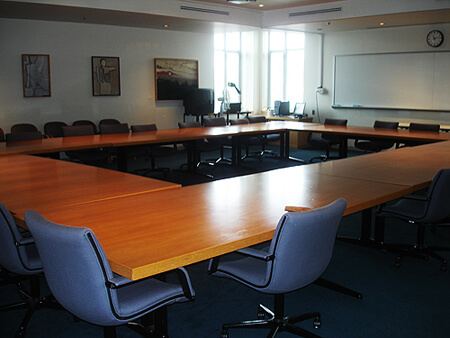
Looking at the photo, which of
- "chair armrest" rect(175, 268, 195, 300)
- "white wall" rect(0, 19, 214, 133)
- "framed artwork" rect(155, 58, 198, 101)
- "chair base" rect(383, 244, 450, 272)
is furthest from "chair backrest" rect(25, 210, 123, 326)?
"framed artwork" rect(155, 58, 198, 101)

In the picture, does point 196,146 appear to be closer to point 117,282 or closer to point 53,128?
point 53,128

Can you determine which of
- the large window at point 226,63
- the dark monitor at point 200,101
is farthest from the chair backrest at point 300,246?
the large window at point 226,63

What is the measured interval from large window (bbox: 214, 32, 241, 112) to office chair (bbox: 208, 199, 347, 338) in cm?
925

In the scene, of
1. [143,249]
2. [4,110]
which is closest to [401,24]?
[4,110]

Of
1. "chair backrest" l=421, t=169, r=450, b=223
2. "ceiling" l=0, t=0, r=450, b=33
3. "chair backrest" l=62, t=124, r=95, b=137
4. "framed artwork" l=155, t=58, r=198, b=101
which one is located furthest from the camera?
"framed artwork" l=155, t=58, r=198, b=101

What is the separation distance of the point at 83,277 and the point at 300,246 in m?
0.96

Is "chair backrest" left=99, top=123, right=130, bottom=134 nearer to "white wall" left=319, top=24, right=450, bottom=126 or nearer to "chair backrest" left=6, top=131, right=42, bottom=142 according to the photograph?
"chair backrest" left=6, top=131, right=42, bottom=142

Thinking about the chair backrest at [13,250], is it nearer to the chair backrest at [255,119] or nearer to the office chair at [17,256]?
the office chair at [17,256]

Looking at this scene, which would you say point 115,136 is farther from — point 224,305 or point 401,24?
point 401,24

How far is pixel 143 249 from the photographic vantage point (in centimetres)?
200

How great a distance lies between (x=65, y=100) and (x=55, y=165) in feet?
16.4

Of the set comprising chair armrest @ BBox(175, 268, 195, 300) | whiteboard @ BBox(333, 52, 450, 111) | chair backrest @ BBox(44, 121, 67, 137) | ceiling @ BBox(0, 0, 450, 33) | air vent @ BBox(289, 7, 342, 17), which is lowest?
chair armrest @ BBox(175, 268, 195, 300)

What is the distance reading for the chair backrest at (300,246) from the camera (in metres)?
2.10

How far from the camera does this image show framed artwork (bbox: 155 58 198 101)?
10000mm
